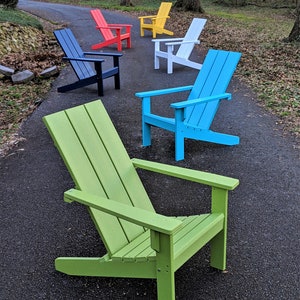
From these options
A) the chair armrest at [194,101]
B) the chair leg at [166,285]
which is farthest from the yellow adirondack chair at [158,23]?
the chair leg at [166,285]

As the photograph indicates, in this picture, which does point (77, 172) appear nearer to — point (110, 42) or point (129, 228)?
point (129, 228)

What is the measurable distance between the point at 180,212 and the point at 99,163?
0.97 meters

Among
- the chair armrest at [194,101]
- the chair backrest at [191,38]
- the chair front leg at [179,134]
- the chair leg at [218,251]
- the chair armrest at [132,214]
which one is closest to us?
the chair armrest at [132,214]

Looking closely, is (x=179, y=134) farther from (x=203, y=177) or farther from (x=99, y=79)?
(x=99, y=79)

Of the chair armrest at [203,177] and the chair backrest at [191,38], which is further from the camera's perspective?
the chair backrest at [191,38]

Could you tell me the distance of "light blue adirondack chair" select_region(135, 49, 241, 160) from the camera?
435 centimetres

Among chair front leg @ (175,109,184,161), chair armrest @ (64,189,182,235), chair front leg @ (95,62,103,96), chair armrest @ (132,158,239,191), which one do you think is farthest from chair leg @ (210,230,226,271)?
chair front leg @ (95,62,103,96)

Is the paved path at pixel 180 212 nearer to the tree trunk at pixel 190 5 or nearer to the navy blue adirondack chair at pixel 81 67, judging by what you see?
the navy blue adirondack chair at pixel 81 67

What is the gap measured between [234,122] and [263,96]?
4.69ft

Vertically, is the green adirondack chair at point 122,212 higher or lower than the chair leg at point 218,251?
higher

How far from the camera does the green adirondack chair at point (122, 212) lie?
2.12 m

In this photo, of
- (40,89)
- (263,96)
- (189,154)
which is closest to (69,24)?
(40,89)

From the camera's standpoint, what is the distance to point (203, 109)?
4691 millimetres

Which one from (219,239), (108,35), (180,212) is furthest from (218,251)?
(108,35)
